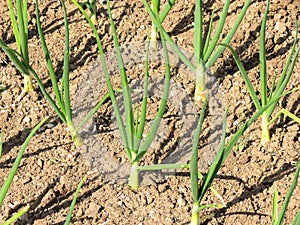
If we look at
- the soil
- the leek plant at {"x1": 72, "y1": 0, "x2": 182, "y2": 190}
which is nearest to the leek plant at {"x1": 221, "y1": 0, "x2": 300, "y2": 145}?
the soil

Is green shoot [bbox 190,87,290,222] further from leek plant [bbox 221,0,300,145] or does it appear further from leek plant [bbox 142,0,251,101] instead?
leek plant [bbox 142,0,251,101]

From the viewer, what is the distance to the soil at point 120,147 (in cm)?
198

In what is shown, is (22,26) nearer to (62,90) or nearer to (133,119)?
(62,90)

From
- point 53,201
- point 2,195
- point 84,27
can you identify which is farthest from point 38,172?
point 84,27

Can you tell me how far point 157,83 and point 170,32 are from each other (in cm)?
29

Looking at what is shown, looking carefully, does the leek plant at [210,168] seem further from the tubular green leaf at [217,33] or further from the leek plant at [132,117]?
the tubular green leaf at [217,33]

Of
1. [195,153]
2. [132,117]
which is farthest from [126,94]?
[195,153]

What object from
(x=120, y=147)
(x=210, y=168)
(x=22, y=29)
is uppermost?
(x=22, y=29)

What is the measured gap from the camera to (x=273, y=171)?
207cm

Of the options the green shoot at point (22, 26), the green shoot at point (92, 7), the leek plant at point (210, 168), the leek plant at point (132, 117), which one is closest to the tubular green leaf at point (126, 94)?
the leek plant at point (132, 117)

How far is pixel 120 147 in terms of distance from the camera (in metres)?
2.14

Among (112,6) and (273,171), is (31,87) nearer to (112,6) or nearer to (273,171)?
(112,6)

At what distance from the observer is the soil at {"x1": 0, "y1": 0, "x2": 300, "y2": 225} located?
1.98m

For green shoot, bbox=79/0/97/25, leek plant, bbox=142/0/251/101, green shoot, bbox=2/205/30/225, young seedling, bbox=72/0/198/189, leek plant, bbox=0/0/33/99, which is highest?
green shoot, bbox=79/0/97/25
